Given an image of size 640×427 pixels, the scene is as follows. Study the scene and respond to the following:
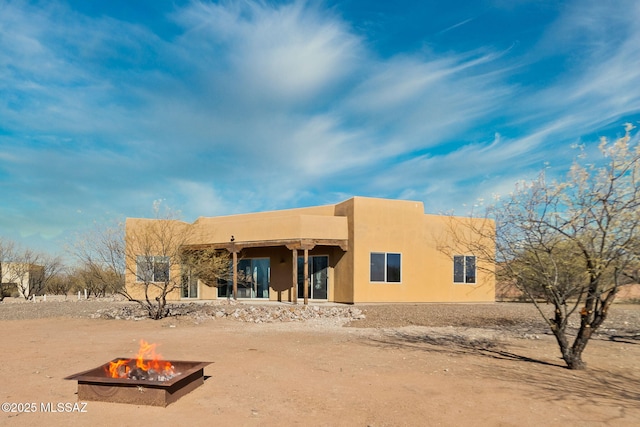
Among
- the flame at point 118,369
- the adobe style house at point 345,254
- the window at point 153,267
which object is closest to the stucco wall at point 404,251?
the adobe style house at point 345,254

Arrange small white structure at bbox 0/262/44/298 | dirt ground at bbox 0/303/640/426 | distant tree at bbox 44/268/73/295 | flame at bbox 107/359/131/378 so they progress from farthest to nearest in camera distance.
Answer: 1. distant tree at bbox 44/268/73/295
2. small white structure at bbox 0/262/44/298
3. flame at bbox 107/359/131/378
4. dirt ground at bbox 0/303/640/426

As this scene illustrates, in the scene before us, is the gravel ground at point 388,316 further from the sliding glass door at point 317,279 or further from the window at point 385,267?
the sliding glass door at point 317,279

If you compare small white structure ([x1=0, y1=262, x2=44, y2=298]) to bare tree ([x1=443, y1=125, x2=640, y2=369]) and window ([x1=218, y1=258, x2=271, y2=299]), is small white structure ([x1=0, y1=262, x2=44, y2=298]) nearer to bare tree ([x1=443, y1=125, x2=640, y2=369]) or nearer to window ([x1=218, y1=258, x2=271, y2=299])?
window ([x1=218, y1=258, x2=271, y2=299])

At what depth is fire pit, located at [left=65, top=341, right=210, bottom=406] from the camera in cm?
530

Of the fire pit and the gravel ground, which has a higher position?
the fire pit

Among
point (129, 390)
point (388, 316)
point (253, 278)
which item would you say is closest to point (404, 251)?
point (388, 316)

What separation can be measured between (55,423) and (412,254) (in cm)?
1763

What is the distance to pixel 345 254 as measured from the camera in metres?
20.3

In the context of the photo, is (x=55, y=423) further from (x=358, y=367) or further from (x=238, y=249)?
(x=238, y=249)

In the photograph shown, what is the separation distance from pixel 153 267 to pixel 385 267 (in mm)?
10099

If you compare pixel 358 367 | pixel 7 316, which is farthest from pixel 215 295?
pixel 358 367

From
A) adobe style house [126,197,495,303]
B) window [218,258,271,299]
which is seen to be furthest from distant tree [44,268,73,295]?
window [218,258,271,299]

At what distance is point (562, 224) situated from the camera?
7.50 meters

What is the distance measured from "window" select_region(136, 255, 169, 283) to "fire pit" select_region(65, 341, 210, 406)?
1030cm
